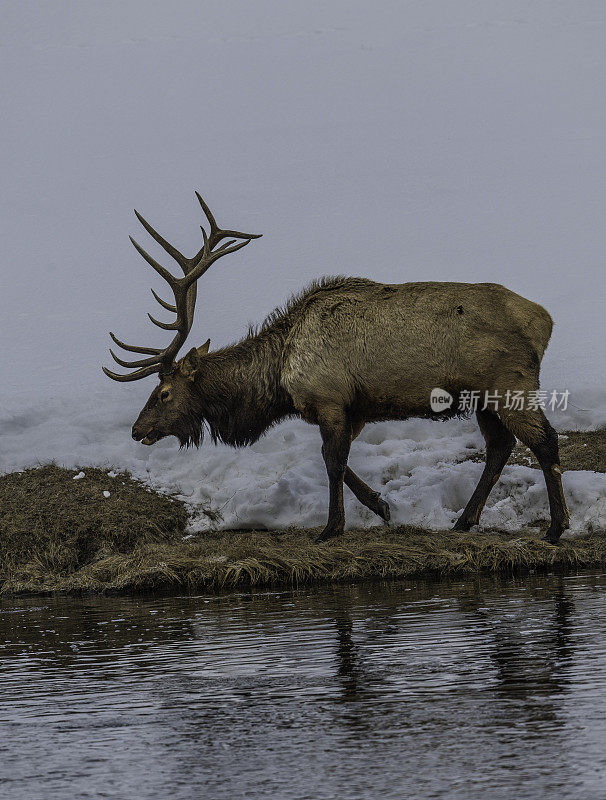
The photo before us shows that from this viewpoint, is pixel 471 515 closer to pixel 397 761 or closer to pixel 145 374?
pixel 145 374

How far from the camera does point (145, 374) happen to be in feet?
38.5

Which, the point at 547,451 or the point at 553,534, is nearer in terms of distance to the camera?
the point at 553,534

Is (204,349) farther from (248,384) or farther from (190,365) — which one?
(248,384)

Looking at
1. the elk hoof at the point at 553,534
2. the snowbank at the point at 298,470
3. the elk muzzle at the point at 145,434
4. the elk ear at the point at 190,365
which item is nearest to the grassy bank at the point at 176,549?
the elk hoof at the point at 553,534

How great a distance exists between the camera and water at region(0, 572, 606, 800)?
3297 mm

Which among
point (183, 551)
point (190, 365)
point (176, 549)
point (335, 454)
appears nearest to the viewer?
point (183, 551)

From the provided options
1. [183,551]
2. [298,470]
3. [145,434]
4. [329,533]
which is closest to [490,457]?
[329,533]

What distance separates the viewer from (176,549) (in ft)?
31.2

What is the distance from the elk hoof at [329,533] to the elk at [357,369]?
0.04 ft

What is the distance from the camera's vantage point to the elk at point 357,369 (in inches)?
403

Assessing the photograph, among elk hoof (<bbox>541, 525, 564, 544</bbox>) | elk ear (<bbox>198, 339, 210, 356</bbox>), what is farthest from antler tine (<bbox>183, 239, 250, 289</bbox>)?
elk hoof (<bbox>541, 525, 564, 544</bbox>)

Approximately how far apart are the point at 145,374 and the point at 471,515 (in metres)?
3.68

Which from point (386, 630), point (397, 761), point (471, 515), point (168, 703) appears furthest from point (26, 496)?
point (397, 761)

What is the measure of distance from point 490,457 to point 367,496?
1.22m
